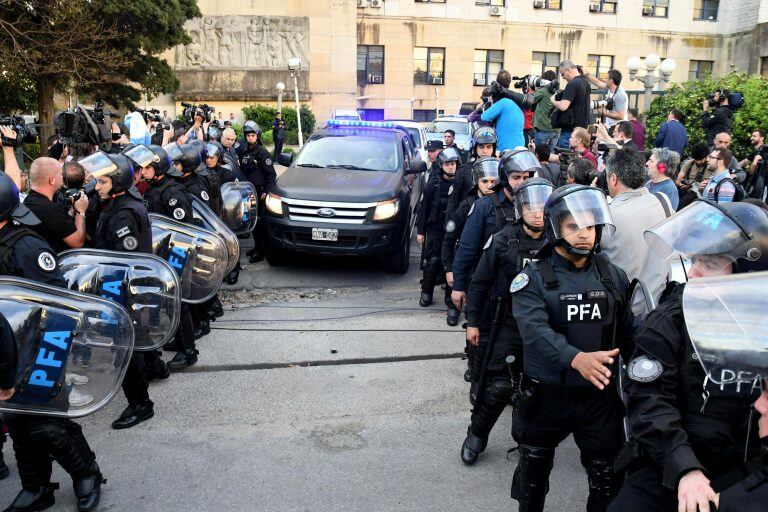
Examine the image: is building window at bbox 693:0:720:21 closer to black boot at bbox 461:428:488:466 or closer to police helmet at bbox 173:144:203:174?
police helmet at bbox 173:144:203:174

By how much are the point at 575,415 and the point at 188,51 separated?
3428 cm

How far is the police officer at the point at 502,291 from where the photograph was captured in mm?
3715

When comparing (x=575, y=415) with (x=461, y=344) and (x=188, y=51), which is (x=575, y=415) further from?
(x=188, y=51)

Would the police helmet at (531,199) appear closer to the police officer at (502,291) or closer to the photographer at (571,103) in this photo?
the police officer at (502,291)

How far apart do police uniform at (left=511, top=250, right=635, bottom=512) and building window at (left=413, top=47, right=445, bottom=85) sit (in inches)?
1434

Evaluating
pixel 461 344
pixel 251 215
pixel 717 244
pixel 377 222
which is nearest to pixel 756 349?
pixel 717 244

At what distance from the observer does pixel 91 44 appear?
1727 centimetres

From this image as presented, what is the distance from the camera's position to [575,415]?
9.71 feet

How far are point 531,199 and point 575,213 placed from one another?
0.79 meters

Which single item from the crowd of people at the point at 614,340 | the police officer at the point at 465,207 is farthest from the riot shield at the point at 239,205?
the crowd of people at the point at 614,340

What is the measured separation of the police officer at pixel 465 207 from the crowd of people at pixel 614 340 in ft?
0.08

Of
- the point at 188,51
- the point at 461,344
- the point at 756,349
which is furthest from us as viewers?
the point at 188,51

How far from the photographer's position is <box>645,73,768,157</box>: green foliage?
11055 mm

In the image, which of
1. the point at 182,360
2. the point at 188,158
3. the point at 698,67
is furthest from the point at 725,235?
the point at 698,67
